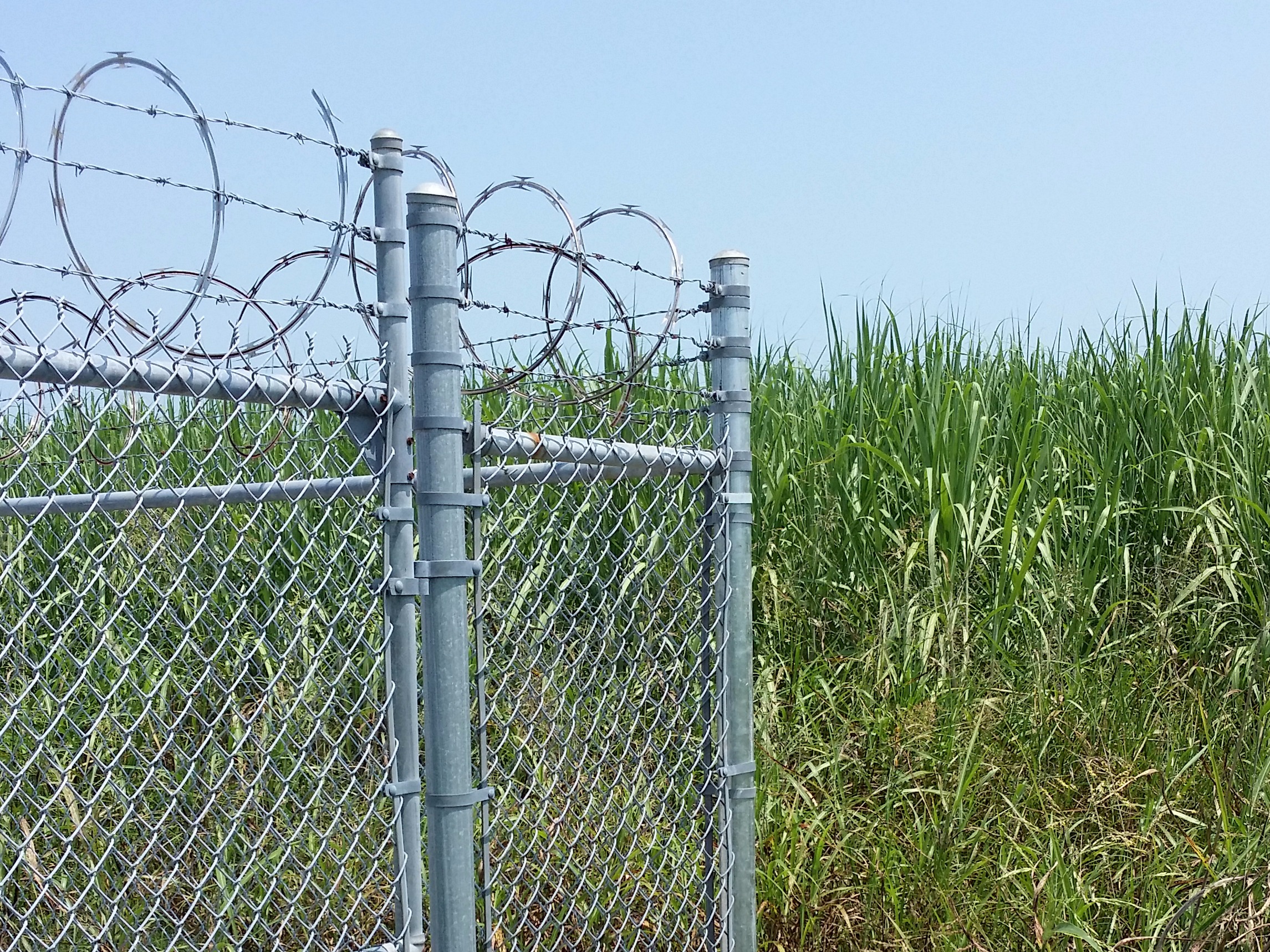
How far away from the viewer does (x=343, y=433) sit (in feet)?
16.8

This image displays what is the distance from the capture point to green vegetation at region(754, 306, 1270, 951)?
3523 mm

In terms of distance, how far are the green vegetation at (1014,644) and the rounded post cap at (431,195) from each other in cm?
226

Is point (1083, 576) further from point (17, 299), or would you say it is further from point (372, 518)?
point (17, 299)

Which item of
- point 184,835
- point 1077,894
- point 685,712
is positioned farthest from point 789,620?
point 184,835

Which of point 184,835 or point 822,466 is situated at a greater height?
point 822,466

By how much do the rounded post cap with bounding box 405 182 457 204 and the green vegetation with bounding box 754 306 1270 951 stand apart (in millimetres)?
2256

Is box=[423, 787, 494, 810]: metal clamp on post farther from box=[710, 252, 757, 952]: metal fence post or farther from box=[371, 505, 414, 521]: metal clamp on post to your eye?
box=[710, 252, 757, 952]: metal fence post

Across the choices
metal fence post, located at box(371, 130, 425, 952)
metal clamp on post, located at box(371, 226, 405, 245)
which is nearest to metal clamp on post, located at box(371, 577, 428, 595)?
metal fence post, located at box(371, 130, 425, 952)

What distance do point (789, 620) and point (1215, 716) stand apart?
169 centimetres

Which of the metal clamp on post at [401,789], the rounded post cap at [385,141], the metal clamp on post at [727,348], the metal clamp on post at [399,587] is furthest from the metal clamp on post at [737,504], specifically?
the rounded post cap at [385,141]

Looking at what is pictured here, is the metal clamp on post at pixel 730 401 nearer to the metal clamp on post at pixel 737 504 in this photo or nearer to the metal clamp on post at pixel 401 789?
the metal clamp on post at pixel 737 504

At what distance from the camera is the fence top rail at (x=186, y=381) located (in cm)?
181

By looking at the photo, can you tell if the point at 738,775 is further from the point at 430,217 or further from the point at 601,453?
the point at 430,217

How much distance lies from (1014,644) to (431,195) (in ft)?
10.9
